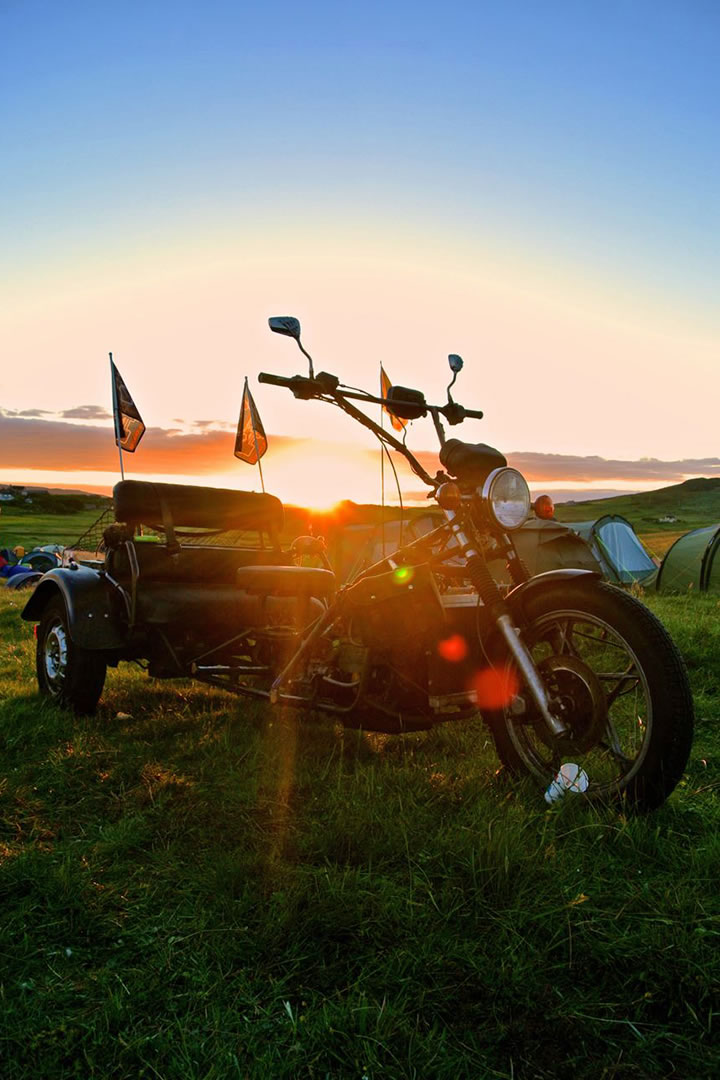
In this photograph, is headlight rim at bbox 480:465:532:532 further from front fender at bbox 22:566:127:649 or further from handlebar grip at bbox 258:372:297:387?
front fender at bbox 22:566:127:649

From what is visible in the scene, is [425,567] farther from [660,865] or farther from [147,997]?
[147,997]

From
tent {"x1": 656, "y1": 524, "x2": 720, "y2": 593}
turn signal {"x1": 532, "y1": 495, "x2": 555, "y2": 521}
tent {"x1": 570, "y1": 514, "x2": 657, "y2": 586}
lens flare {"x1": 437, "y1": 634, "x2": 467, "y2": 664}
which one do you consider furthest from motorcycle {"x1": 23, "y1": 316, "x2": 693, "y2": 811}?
tent {"x1": 570, "y1": 514, "x2": 657, "y2": 586}

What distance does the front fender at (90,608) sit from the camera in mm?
5012

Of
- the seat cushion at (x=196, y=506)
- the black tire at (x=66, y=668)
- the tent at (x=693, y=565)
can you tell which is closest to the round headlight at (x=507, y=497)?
the seat cushion at (x=196, y=506)

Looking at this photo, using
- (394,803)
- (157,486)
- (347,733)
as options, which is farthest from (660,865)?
(157,486)

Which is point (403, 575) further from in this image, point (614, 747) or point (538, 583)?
point (614, 747)

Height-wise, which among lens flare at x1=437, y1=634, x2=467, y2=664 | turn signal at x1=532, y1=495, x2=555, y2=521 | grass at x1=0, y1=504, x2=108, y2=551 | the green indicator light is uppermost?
turn signal at x1=532, y1=495, x2=555, y2=521

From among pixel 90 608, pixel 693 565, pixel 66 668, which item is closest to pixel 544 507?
pixel 90 608

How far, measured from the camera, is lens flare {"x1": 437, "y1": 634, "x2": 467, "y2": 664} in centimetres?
346

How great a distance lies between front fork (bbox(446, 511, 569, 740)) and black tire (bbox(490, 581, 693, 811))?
0.11m

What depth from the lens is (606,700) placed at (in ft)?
9.77

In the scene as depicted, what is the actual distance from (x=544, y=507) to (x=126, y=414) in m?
9.38

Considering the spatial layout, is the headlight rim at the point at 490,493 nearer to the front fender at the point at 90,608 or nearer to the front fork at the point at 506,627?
the front fork at the point at 506,627

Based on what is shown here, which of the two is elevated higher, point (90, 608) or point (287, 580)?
point (287, 580)
